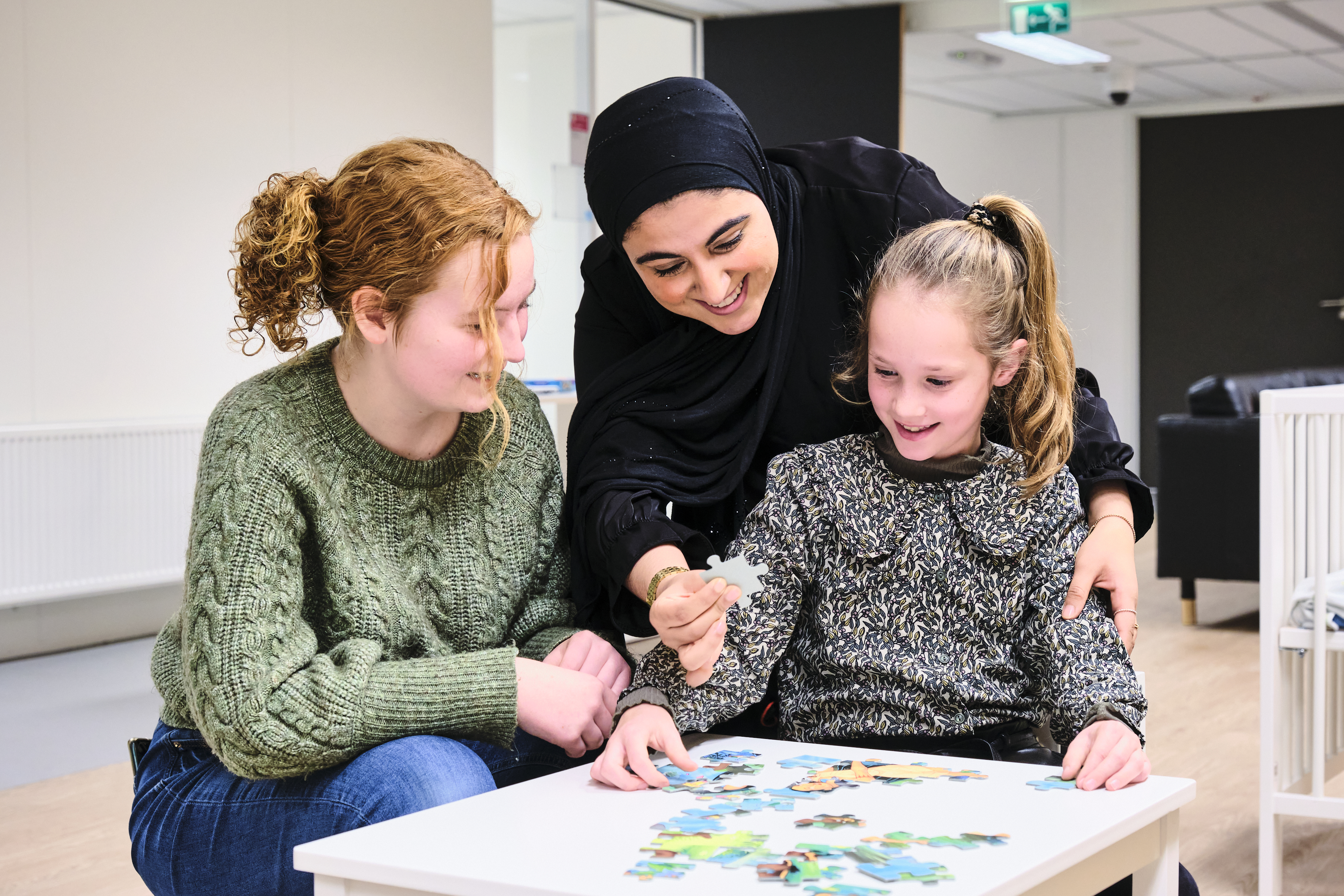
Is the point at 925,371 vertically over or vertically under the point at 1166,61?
under

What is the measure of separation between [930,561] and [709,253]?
45cm

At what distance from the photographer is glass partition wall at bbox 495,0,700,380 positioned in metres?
6.96

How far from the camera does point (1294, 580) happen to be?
260 centimetres

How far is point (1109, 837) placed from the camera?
43.8 inches

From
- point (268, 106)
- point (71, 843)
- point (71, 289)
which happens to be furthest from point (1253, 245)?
point (71, 843)

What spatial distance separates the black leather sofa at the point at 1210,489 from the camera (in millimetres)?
5453

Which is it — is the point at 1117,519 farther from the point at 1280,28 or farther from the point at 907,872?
the point at 1280,28

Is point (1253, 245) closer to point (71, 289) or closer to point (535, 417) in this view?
point (71, 289)

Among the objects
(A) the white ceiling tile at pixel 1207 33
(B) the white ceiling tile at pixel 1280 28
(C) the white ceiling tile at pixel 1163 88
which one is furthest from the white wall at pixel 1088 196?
(B) the white ceiling tile at pixel 1280 28

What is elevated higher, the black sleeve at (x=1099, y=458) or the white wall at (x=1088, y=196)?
the white wall at (x=1088, y=196)

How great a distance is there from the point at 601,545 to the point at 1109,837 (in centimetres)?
69

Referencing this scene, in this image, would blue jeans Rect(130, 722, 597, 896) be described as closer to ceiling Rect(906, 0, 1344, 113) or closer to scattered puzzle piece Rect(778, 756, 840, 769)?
scattered puzzle piece Rect(778, 756, 840, 769)

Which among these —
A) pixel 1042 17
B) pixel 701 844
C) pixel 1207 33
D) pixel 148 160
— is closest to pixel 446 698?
pixel 701 844

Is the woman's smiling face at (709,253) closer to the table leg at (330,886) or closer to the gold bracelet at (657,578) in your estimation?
the gold bracelet at (657,578)
